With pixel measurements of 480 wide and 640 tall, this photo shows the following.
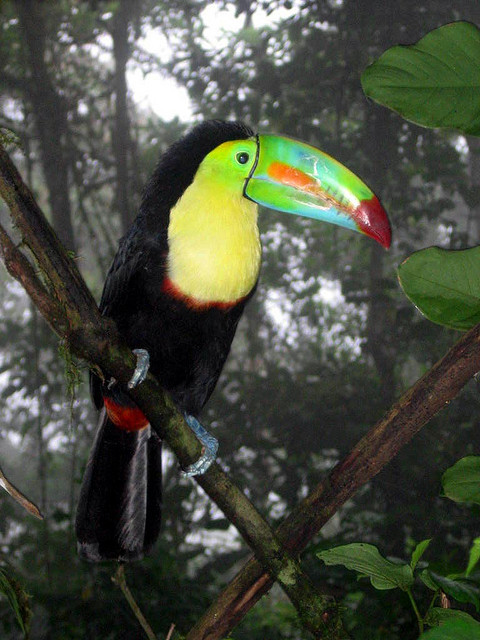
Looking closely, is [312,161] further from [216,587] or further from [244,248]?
[216,587]

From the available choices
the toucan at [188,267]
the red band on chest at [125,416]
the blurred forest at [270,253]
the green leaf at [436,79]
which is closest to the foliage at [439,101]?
the green leaf at [436,79]

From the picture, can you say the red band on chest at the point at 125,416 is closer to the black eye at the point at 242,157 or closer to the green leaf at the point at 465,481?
the black eye at the point at 242,157

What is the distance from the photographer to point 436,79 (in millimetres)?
936

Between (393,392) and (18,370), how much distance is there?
6.77 ft

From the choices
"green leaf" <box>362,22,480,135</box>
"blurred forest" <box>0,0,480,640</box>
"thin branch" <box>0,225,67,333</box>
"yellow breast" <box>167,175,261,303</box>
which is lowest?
"blurred forest" <box>0,0,480,640</box>

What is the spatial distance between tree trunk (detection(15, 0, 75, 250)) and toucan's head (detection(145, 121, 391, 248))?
2.12 metres

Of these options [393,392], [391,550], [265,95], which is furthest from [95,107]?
[391,550]

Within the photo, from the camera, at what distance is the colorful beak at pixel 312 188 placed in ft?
4.11

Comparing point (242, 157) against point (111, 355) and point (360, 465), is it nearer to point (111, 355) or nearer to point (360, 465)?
point (111, 355)

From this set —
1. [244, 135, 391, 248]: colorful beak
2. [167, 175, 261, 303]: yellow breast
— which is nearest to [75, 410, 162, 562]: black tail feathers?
[167, 175, 261, 303]: yellow breast

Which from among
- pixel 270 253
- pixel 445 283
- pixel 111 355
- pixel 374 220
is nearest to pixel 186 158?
pixel 374 220

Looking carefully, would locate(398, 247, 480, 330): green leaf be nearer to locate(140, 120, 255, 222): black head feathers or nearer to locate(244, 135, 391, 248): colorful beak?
locate(244, 135, 391, 248): colorful beak

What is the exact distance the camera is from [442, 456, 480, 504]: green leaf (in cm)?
89

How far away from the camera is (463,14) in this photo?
110 inches
